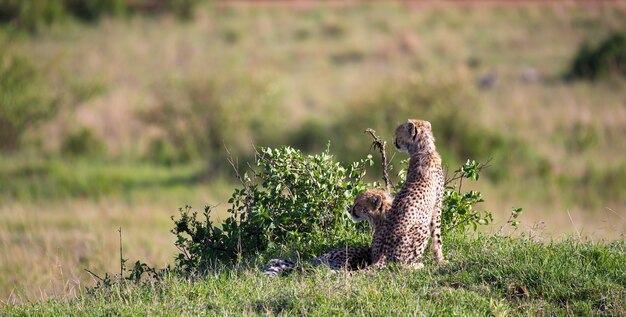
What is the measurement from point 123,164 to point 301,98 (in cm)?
610

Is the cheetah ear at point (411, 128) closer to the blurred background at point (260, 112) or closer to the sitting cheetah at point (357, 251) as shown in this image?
the sitting cheetah at point (357, 251)

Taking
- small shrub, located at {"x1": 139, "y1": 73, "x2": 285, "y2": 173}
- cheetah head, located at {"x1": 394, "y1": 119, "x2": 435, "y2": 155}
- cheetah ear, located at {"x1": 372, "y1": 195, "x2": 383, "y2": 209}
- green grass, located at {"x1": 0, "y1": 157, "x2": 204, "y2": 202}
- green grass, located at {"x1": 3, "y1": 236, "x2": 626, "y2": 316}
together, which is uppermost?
small shrub, located at {"x1": 139, "y1": 73, "x2": 285, "y2": 173}

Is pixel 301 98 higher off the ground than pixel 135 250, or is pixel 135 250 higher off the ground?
pixel 301 98

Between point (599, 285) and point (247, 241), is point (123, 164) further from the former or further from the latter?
point (599, 285)

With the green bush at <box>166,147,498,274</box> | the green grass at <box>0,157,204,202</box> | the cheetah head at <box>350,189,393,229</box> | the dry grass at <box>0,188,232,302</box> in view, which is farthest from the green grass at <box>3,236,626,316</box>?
the green grass at <box>0,157,204,202</box>

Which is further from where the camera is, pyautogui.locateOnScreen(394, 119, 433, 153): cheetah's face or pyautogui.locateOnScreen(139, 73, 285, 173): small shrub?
pyautogui.locateOnScreen(139, 73, 285, 173): small shrub

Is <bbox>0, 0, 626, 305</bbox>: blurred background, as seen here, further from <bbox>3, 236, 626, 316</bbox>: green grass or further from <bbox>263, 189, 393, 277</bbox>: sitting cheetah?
<bbox>263, 189, 393, 277</bbox>: sitting cheetah

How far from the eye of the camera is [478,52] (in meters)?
30.4

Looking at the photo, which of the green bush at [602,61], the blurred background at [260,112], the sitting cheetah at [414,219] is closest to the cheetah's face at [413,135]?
the sitting cheetah at [414,219]

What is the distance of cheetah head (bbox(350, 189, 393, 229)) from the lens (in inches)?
277

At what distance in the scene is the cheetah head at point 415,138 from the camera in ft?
23.3

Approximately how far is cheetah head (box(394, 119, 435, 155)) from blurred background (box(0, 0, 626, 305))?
3.56 meters

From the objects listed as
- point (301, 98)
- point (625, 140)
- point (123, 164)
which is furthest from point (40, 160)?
point (625, 140)

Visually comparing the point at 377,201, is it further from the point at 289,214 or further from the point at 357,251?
the point at 289,214
